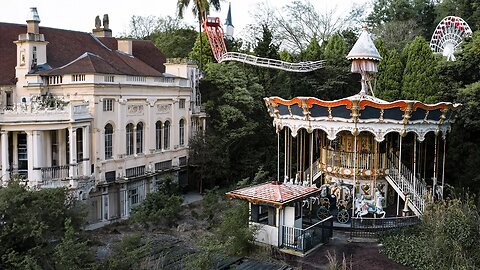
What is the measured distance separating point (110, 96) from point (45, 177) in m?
5.29

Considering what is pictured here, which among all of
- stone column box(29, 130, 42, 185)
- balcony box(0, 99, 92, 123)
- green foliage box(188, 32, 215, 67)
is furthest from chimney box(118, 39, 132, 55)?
stone column box(29, 130, 42, 185)

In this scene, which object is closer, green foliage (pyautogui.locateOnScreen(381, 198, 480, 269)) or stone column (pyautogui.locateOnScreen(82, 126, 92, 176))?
green foliage (pyautogui.locateOnScreen(381, 198, 480, 269))

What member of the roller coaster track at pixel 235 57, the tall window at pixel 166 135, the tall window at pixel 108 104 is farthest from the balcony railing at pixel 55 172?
the roller coaster track at pixel 235 57

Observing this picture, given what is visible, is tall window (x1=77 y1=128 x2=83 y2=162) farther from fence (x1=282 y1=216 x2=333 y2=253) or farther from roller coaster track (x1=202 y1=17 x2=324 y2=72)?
roller coaster track (x1=202 y1=17 x2=324 y2=72)

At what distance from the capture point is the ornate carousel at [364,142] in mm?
20172

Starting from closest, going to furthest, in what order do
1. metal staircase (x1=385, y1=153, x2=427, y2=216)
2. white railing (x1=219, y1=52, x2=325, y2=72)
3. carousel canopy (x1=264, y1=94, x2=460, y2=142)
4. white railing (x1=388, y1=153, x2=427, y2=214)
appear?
Answer: carousel canopy (x1=264, y1=94, x2=460, y2=142), metal staircase (x1=385, y1=153, x2=427, y2=216), white railing (x1=388, y1=153, x2=427, y2=214), white railing (x1=219, y1=52, x2=325, y2=72)

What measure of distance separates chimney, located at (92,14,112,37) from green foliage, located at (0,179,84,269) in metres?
20.3

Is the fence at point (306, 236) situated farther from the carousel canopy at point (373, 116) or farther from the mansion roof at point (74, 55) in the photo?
the mansion roof at point (74, 55)

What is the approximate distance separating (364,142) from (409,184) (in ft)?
8.75

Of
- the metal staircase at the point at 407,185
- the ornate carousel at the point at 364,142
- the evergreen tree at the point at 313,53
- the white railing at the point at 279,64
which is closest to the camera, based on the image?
the ornate carousel at the point at 364,142

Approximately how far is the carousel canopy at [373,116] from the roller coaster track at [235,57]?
577 inches

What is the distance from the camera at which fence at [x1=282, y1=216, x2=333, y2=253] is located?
17578mm

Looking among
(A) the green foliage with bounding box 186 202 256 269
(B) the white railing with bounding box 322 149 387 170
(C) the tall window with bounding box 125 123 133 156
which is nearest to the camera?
(A) the green foliage with bounding box 186 202 256 269

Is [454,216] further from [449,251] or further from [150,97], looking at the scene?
[150,97]
